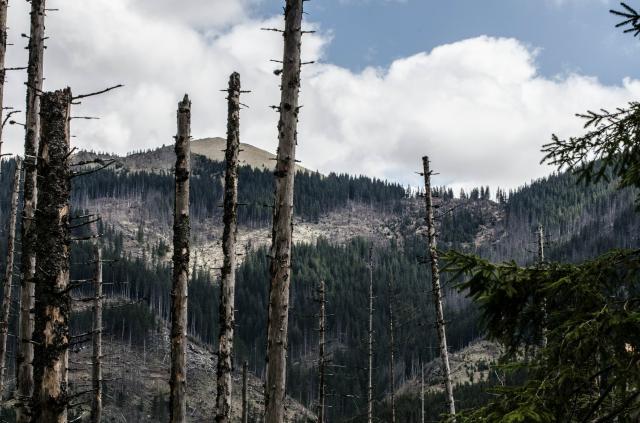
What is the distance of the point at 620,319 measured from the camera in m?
4.41

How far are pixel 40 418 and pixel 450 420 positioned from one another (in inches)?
248

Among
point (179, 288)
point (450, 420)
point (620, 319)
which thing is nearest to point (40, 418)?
point (179, 288)

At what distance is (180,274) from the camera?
13.2 m

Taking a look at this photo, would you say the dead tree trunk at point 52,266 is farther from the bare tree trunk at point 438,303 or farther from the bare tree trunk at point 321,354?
the bare tree trunk at point 321,354

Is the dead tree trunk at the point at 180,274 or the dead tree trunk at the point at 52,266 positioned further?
the dead tree trunk at the point at 180,274

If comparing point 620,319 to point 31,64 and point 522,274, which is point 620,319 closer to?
point 522,274

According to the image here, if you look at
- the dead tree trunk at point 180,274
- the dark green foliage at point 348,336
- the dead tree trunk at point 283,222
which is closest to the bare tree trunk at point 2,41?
the dead tree trunk at point 180,274

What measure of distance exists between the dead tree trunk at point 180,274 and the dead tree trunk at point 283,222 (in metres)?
4.12

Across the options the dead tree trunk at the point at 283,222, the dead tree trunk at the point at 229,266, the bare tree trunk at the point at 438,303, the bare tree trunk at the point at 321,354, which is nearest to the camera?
the dead tree trunk at the point at 283,222

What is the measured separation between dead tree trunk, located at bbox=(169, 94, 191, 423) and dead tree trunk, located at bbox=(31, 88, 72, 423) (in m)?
4.46

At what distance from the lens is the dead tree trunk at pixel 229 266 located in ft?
47.7

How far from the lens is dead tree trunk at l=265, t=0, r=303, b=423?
934 cm

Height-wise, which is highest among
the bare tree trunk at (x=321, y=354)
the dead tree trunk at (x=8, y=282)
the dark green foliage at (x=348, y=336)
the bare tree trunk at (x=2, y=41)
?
the bare tree trunk at (x=2, y=41)

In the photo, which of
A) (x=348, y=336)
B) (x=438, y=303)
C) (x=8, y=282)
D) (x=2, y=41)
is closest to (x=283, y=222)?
(x=2, y=41)
